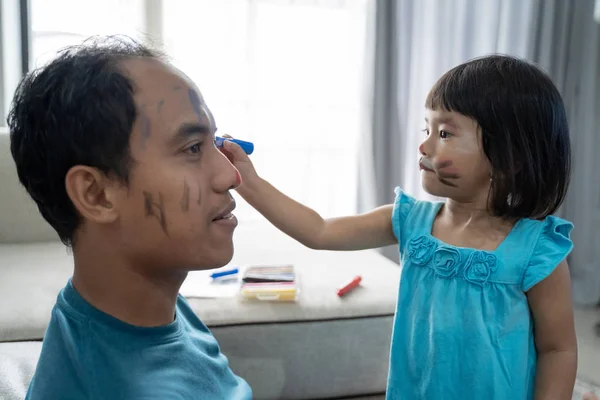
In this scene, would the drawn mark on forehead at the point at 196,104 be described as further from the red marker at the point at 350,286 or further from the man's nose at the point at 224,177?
the red marker at the point at 350,286

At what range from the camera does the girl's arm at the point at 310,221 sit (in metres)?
0.99

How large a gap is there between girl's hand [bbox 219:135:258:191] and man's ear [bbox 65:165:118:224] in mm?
314

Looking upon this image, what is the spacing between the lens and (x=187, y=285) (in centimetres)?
133

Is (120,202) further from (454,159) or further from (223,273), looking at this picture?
(223,273)

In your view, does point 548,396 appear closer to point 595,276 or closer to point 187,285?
point 187,285

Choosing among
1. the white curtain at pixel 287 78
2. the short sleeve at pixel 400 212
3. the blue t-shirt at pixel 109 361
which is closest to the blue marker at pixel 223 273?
the short sleeve at pixel 400 212

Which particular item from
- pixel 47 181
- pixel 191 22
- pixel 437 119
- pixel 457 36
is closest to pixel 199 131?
pixel 47 181

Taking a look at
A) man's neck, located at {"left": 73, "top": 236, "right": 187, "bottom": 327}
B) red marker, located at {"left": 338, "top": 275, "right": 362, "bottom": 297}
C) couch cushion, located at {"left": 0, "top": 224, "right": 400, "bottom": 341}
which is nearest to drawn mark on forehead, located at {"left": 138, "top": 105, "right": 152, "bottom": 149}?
man's neck, located at {"left": 73, "top": 236, "right": 187, "bottom": 327}

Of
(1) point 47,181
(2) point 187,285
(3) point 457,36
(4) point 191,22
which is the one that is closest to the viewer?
(1) point 47,181

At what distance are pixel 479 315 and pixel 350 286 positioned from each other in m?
0.48

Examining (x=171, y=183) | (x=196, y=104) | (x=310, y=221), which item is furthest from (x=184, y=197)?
(x=310, y=221)

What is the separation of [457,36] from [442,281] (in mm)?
1960

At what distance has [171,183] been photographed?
0.64m

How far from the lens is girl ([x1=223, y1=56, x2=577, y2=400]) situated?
0.86 m
